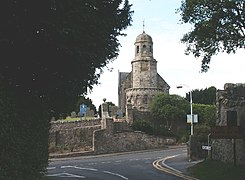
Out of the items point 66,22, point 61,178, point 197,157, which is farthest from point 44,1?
point 197,157

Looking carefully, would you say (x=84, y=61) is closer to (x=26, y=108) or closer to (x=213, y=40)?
(x=26, y=108)

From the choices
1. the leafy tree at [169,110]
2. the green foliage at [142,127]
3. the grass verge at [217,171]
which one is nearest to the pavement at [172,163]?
the grass verge at [217,171]

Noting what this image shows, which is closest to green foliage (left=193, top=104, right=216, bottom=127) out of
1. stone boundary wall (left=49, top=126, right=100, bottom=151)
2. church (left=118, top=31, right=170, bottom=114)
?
church (left=118, top=31, right=170, bottom=114)

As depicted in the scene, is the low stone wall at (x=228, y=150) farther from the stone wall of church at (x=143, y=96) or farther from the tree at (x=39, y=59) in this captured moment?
the stone wall of church at (x=143, y=96)

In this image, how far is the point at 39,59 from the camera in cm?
1076

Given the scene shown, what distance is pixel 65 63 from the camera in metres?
11.1

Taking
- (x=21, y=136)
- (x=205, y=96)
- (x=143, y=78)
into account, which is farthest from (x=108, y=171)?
(x=205, y=96)

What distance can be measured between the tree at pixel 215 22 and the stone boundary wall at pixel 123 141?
2543 centimetres

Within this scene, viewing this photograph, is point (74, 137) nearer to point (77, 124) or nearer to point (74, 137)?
point (74, 137)

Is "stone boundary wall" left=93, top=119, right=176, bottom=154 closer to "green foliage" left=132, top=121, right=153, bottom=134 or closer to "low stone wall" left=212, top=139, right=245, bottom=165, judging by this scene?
"green foliage" left=132, top=121, right=153, bottom=134

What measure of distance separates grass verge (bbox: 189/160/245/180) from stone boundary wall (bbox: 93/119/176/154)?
21548 millimetres

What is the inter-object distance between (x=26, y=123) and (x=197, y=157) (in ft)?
67.0

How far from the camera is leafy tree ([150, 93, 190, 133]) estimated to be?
55219mm

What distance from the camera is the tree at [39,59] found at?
31.7ft
